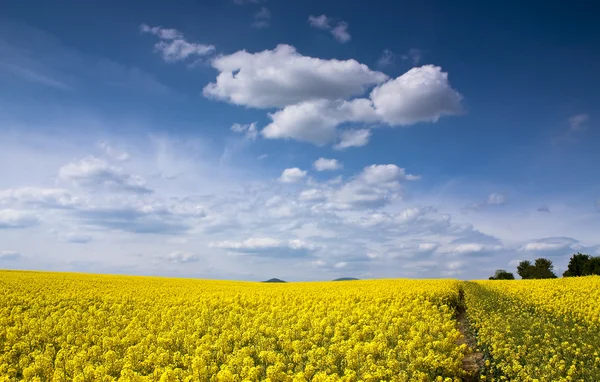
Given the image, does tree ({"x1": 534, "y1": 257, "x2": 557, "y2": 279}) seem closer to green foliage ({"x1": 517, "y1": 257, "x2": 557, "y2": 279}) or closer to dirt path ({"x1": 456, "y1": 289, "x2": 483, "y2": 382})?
green foliage ({"x1": 517, "y1": 257, "x2": 557, "y2": 279})

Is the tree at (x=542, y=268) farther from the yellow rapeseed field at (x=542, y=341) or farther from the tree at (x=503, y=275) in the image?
the yellow rapeseed field at (x=542, y=341)

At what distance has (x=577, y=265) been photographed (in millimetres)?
66750

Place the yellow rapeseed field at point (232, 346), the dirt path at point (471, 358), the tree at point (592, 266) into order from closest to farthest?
the yellow rapeseed field at point (232, 346), the dirt path at point (471, 358), the tree at point (592, 266)

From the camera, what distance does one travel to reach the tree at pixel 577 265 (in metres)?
65.2

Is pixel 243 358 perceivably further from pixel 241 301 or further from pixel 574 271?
pixel 574 271

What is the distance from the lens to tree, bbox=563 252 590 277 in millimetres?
65231

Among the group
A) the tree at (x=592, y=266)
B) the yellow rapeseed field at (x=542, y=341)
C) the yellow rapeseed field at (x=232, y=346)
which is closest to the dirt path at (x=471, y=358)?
the yellow rapeseed field at (x=542, y=341)

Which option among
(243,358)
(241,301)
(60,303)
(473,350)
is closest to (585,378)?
(473,350)

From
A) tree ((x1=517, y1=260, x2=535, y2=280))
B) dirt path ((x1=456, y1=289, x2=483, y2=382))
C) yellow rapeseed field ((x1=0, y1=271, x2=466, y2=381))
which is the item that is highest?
tree ((x1=517, y1=260, x2=535, y2=280))

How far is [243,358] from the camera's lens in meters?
10.5

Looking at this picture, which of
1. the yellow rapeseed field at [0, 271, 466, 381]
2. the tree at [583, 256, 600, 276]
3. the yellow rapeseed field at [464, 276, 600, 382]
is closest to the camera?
the yellow rapeseed field at [0, 271, 466, 381]

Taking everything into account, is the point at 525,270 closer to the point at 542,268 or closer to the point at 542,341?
the point at 542,268

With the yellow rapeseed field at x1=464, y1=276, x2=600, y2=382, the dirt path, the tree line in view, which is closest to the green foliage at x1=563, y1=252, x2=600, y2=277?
the tree line

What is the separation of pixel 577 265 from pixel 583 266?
1.64 metres
